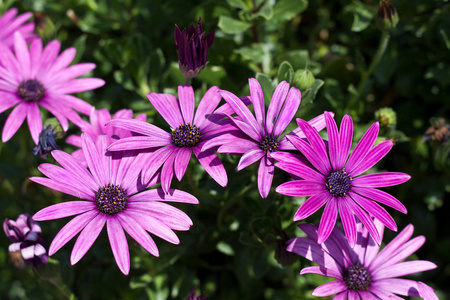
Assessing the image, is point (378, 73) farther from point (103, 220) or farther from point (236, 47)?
point (103, 220)

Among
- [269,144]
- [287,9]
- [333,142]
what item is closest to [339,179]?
[333,142]

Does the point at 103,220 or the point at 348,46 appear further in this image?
the point at 348,46

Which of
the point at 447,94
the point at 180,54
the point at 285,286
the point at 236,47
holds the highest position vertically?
the point at 236,47

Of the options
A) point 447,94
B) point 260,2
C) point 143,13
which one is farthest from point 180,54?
point 447,94

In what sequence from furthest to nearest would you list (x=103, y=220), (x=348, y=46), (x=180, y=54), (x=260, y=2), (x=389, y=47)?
1. (x=348, y=46)
2. (x=389, y=47)
3. (x=260, y=2)
4. (x=180, y=54)
5. (x=103, y=220)

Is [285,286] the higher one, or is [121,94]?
[121,94]

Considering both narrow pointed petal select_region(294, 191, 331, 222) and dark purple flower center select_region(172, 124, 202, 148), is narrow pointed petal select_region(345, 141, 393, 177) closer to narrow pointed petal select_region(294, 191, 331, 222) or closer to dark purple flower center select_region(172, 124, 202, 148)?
narrow pointed petal select_region(294, 191, 331, 222)

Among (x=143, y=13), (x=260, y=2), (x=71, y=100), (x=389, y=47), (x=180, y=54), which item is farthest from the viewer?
(x=143, y=13)
